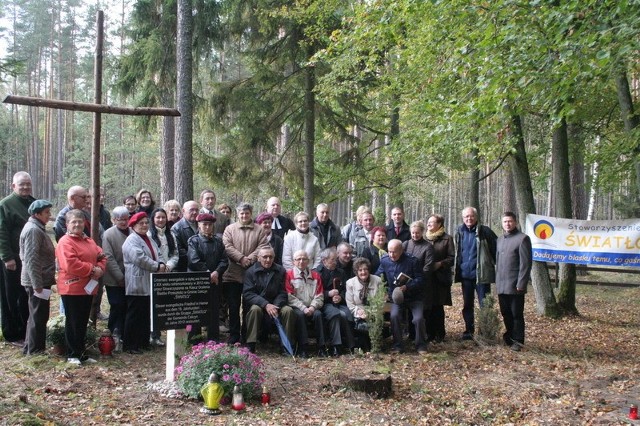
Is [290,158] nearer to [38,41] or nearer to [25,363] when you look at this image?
[25,363]

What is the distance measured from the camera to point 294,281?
7500mm

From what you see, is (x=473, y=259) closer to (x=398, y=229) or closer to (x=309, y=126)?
(x=398, y=229)

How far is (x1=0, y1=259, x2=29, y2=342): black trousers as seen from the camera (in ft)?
22.6

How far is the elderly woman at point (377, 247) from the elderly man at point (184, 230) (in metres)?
2.64

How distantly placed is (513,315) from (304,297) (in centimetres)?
301

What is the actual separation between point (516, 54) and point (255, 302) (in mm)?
4526

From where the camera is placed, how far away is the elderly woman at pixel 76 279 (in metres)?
6.15

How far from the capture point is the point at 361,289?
25.2 ft

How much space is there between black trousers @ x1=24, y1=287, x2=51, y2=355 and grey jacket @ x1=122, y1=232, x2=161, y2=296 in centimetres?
97

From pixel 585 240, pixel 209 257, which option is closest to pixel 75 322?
pixel 209 257

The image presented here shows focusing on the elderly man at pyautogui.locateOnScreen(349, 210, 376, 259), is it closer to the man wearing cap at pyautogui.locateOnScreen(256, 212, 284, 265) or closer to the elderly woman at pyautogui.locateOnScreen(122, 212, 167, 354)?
the man wearing cap at pyautogui.locateOnScreen(256, 212, 284, 265)

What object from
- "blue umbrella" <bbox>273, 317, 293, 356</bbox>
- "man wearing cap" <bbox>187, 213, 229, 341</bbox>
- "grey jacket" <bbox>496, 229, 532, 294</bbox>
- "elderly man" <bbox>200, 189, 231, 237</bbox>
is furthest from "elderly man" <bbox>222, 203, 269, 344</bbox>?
"grey jacket" <bbox>496, 229, 532, 294</bbox>

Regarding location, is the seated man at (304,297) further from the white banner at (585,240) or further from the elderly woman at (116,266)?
the white banner at (585,240)

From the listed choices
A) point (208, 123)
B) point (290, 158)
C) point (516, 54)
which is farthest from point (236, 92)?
point (516, 54)
